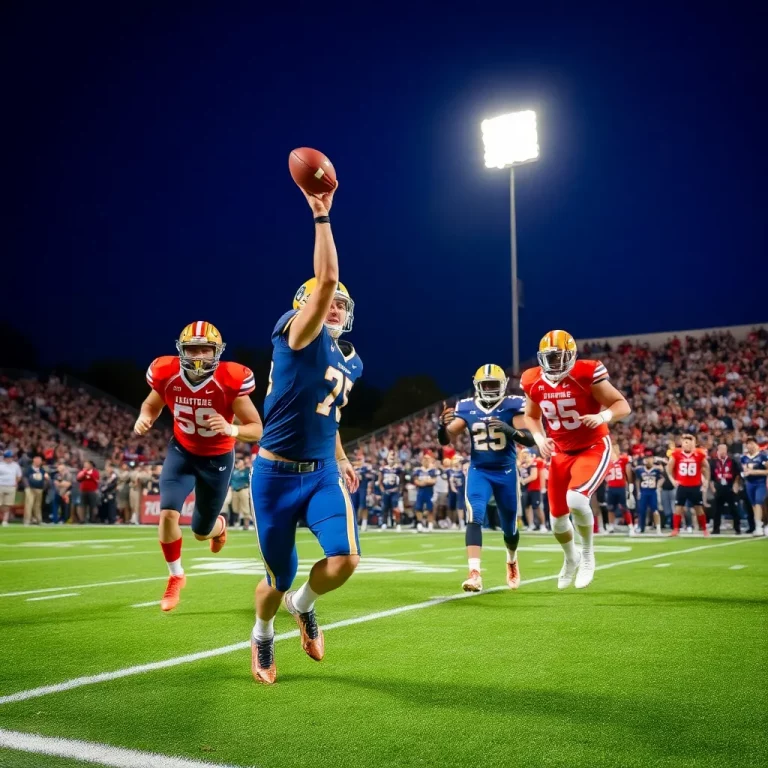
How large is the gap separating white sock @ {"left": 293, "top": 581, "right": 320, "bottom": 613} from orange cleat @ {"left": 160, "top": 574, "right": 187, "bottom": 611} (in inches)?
89.8

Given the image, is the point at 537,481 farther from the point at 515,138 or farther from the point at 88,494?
the point at 88,494

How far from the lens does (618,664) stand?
4238mm

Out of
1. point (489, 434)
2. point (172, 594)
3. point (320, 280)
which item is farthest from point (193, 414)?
point (320, 280)

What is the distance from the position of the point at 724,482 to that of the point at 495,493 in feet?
32.4

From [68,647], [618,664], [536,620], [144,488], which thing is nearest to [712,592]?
[536,620]

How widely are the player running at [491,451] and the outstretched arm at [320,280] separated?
399 cm

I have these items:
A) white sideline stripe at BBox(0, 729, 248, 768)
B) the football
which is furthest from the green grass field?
the football

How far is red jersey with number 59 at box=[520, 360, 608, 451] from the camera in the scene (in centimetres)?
694

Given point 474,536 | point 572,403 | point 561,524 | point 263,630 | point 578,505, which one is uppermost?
point 572,403

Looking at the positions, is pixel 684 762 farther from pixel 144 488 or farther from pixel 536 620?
pixel 144 488

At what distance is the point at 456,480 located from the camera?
19156mm

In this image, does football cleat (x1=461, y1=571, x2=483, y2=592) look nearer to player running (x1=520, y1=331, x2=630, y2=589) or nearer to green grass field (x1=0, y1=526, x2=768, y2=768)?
green grass field (x1=0, y1=526, x2=768, y2=768)

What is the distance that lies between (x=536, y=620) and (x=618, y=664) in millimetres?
1381

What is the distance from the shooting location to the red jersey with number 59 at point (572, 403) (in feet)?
22.8
